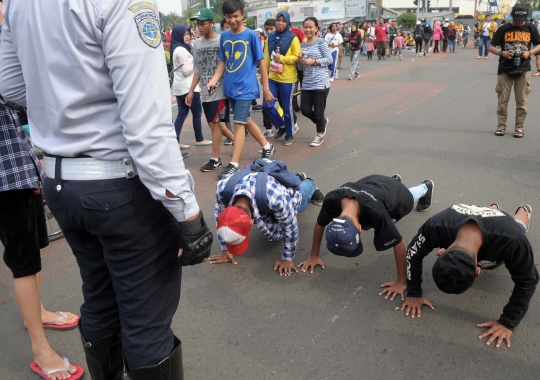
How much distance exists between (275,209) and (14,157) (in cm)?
157

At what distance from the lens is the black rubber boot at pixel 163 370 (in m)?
1.68

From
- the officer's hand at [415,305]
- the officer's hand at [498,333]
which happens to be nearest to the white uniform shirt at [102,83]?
the officer's hand at [415,305]

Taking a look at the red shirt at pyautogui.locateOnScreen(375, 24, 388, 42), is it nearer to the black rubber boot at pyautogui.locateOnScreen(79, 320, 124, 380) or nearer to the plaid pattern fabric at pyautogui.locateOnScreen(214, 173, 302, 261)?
the plaid pattern fabric at pyautogui.locateOnScreen(214, 173, 302, 261)

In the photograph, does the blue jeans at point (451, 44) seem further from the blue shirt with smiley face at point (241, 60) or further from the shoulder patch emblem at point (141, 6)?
the shoulder patch emblem at point (141, 6)

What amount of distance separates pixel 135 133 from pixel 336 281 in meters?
2.12

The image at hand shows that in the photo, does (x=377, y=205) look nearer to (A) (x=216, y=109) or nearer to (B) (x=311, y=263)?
(B) (x=311, y=263)

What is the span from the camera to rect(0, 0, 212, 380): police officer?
4.44 ft

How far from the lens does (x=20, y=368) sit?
8.04 ft

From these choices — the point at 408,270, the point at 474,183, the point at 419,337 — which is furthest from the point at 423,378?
the point at 474,183

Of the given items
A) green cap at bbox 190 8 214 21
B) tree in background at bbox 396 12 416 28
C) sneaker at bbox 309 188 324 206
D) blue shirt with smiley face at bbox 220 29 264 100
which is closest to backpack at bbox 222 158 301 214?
sneaker at bbox 309 188 324 206

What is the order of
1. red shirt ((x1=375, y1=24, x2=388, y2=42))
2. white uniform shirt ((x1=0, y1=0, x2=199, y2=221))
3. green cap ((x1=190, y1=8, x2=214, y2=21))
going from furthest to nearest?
red shirt ((x1=375, y1=24, x2=388, y2=42)), green cap ((x1=190, y1=8, x2=214, y2=21)), white uniform shirt ((x1=0, y1=0, x2=199, y2=221))

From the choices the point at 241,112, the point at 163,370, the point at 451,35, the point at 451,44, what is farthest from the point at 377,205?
the point at 451,44

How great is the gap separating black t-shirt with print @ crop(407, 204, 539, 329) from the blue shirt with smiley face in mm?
3061

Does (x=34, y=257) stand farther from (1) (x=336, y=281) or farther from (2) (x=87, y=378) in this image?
(1) (x=336, y=281)
